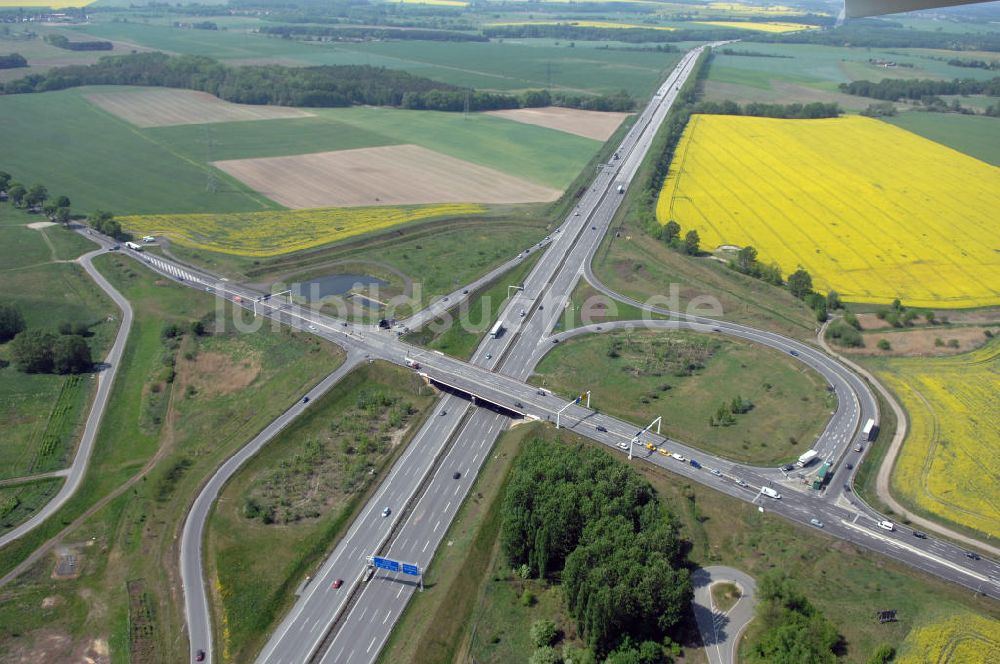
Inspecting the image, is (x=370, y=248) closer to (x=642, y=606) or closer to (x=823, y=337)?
(x=823, y=337)

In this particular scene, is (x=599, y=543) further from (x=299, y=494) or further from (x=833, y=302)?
(x=833, y=302)

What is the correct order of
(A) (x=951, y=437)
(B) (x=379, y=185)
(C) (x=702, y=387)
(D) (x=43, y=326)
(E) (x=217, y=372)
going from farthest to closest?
(B) (x=379, y=185)
(D) (x=43, y=326)
(E) (x=217, y=372)
(C) (x=702, y=387)
(A) (x=951, y=437)

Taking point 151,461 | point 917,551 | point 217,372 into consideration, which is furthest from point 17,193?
point 917,551

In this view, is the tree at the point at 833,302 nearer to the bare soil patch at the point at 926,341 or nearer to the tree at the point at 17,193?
the bare soil patch at the point at 926,341

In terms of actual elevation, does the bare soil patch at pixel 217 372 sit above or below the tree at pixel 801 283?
below

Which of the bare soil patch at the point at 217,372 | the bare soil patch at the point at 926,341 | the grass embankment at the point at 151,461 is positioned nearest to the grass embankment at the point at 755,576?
the grass embankment at the point at 151,461
